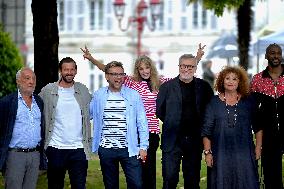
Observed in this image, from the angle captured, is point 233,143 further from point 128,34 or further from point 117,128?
point 128,34

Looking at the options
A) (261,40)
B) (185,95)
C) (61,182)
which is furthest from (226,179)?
(261,40)

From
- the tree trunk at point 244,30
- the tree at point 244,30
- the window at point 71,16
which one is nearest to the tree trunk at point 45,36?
the tree at point 244,30

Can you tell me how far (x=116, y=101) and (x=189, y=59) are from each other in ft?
3.15

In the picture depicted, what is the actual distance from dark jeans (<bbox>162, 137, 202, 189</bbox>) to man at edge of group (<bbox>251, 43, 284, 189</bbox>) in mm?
841

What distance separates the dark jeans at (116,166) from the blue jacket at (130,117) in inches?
3.3

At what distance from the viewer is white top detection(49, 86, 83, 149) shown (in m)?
7.64

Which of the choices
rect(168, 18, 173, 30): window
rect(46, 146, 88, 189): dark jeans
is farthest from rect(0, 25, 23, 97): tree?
rect(168, 18, 173, 30): window

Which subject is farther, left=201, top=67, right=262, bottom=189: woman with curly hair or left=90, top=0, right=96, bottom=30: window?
left=90, top=0, right=96, bottom=30: window

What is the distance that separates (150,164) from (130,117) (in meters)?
1.38

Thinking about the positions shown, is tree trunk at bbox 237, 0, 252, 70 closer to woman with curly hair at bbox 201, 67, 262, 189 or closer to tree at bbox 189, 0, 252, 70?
tree at bbox 189, 0, 252, 70

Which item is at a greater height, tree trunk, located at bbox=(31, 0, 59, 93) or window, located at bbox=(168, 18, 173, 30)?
window, located at bbox=(168, 18, 173, 30)

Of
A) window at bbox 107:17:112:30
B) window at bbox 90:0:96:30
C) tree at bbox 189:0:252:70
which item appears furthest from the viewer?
window at bbox 90:0:96:30

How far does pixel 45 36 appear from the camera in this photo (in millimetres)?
11430

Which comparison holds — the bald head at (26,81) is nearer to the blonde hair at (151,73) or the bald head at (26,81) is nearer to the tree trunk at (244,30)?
the blonde hair at (151,73)
